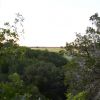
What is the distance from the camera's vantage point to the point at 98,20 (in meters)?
20.7

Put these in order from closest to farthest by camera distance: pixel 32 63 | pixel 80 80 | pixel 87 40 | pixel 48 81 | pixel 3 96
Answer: pixel 3 96
pixel 80 80
pixel 87 40
pixel 48 81
pixel 32 63

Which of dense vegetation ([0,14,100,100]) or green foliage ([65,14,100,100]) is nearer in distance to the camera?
dense vegetation ([0,14,100,100])

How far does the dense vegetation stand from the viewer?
13.3 feet

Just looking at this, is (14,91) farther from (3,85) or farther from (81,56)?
(81,56)

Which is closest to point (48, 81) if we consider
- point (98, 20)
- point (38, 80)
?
point (38, 80)

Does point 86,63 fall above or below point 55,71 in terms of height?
above

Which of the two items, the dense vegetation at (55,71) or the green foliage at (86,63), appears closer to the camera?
the dense vegetation at (55,71)

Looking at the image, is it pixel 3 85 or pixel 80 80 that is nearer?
pixel 3 85

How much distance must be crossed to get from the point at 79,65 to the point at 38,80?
22680 mm

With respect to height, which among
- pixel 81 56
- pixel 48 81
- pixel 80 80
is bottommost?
pixel 48 81

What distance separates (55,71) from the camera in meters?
41.8

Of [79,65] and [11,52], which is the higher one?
[11,52]

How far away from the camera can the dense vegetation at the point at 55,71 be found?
404cm

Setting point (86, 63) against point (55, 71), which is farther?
point (55, 71)
